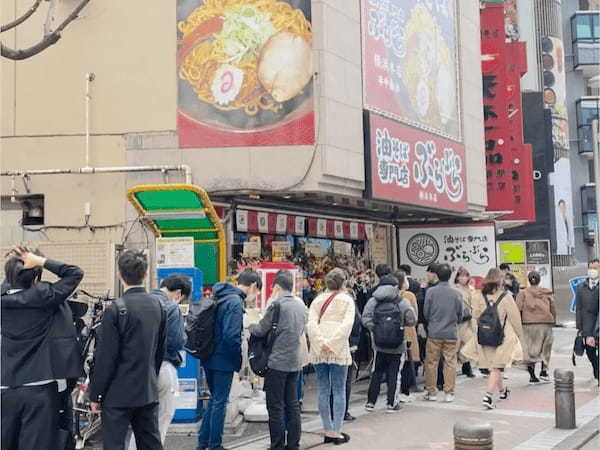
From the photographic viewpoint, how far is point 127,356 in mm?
5680

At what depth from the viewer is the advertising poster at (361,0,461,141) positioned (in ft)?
43.8

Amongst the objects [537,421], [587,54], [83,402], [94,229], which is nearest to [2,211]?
[94,229]

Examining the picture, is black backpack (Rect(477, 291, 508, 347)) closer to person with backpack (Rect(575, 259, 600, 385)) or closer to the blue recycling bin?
person with backpack (Rect(575, 259, 600, 385))

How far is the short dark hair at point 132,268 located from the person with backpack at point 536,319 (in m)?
8.86

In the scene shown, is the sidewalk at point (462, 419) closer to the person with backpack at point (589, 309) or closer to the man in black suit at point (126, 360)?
the person with backpack at point (589, 309)

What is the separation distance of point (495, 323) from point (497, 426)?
1.62 m

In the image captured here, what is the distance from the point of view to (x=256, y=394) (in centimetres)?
1045

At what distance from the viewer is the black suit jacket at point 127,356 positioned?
562cm

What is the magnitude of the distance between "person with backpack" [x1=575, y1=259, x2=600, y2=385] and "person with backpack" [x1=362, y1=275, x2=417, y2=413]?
380 centimetres

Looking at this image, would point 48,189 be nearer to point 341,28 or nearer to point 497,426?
point 341,28

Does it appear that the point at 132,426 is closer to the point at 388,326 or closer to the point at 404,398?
the point at 388,326

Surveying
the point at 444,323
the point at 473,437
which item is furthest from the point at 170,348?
the point at 444,323

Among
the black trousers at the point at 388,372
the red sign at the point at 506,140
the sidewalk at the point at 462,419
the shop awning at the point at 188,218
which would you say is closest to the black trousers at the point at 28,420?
the sidewalk at the point at 462,419

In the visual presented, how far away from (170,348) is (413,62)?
9.71 metres
